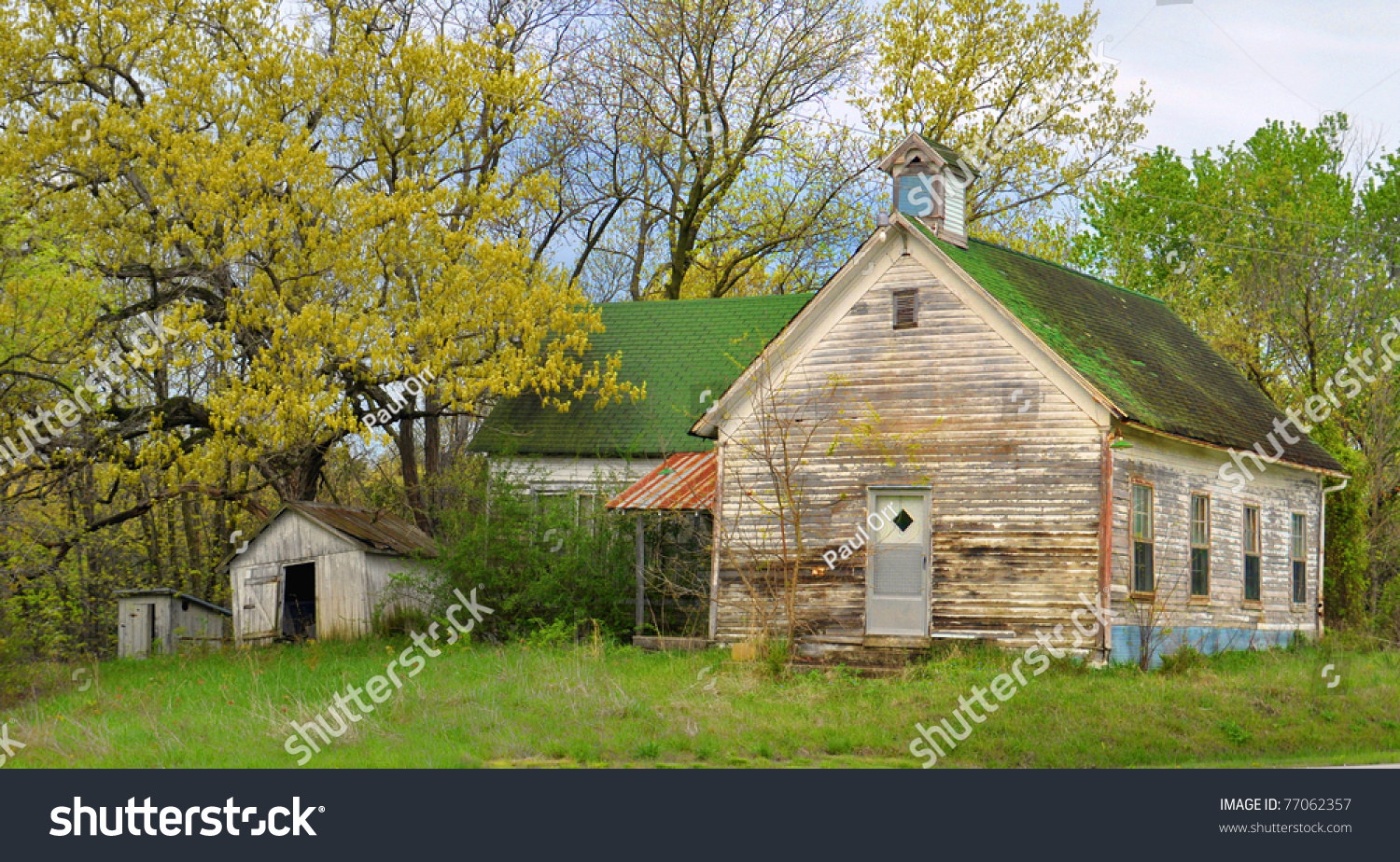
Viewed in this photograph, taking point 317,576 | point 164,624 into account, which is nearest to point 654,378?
point 317,576

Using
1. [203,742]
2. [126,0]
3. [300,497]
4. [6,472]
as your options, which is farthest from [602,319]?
[203,742]

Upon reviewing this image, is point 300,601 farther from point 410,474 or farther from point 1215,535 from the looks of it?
point 1215,535

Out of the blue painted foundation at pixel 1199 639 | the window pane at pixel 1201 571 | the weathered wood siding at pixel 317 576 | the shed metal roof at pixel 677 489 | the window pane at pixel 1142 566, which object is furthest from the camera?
the weathered wood siding at pixel 317 576

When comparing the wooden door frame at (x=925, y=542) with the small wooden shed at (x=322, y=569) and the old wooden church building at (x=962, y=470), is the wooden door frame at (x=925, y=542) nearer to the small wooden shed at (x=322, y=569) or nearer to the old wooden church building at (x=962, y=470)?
the old wooden church building at (x=962, y=470)

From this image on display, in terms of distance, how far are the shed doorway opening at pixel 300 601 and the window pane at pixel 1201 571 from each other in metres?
16.2

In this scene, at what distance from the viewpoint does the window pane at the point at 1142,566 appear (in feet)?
64.5

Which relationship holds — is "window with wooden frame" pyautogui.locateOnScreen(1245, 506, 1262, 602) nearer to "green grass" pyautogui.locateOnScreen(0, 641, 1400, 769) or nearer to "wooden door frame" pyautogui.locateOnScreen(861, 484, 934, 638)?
"green grass" pyautogui.locateOnScreen(0, 641, 1400, 769)

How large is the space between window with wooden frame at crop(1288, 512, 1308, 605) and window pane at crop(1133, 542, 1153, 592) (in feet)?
19.2

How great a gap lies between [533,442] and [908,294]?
35.9ft

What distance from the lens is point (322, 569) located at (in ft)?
86.0

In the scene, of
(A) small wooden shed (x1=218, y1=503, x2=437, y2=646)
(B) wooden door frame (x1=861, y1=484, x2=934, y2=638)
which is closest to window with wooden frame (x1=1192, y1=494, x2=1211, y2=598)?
(B) wooden door frame (x1=861, y1=484, x2=934, y2=638)

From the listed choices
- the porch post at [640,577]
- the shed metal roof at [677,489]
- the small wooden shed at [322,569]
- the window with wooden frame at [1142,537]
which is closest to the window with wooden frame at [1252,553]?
the window with wooden frame at [1142,537]

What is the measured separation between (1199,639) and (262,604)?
17.1m

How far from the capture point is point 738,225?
131ft
